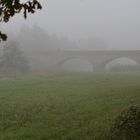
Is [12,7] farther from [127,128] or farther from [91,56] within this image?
[91,56]

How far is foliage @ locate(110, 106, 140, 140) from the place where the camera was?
406 inches

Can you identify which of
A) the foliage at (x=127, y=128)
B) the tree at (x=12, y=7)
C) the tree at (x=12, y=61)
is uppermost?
the tree at (x=12, y=7)

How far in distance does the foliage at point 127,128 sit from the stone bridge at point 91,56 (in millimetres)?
75823

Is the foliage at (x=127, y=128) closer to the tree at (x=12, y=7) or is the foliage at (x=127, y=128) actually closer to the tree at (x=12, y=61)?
the tree at (x=12, y=7)

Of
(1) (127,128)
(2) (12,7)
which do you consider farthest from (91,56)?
(2) (12,7)

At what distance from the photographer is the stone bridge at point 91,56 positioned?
8762cm

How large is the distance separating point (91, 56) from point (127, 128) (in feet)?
264

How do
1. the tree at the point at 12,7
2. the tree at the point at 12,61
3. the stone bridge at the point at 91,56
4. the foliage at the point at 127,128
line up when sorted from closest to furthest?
1. the tree at the point at 12,7
2. the foliage at the point at 127,128
3. the tree at the point at 12,61
4. the stone bridge at the point at 91,56

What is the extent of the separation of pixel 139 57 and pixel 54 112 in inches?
2764

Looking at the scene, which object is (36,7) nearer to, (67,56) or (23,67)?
(23,67)

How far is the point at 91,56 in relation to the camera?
298 feet

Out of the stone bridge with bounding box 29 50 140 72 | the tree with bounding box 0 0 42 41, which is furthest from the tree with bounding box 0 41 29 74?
the tree with bounding box 0 0 42 41

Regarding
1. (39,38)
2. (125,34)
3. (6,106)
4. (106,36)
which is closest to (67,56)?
(39,38)

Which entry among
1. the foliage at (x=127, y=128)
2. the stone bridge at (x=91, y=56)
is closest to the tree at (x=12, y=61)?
the stone bridge at (x=91, y=56)
